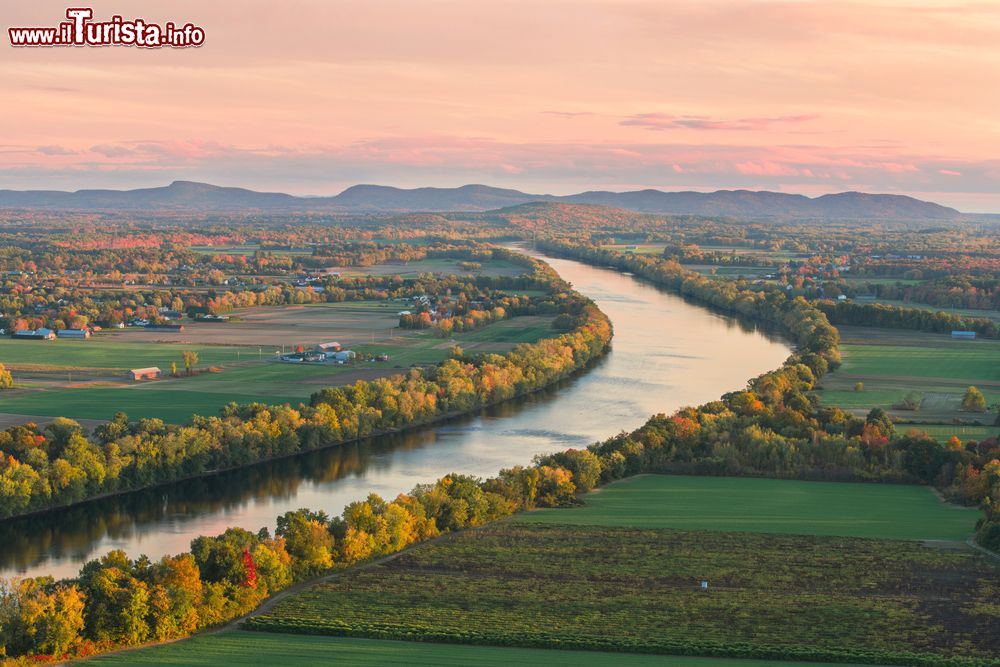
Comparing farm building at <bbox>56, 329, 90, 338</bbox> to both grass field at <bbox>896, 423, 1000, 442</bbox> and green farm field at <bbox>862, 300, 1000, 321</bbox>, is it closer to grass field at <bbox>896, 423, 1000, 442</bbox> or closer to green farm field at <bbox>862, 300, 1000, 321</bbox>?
grass field at <bbox>896, 423, 1000, 442</bbox>

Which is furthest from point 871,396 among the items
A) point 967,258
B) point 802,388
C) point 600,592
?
point 967,258

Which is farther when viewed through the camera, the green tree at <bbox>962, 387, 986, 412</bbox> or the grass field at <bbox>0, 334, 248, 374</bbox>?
the grass field at <bbox>0, 334, 248, 374</bbox>

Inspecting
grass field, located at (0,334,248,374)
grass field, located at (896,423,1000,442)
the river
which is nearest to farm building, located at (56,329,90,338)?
grass field, located at (0,334,248,374)

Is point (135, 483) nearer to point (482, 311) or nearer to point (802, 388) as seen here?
point (802, 388)

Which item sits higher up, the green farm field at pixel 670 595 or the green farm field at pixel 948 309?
the green farm field at pixel 948 309

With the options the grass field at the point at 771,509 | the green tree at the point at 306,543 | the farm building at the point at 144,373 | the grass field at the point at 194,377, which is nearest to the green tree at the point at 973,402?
the grass field at the point at 771,509

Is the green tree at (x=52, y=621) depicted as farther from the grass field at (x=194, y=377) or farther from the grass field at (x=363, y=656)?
the grass field at (x=194, y=377)

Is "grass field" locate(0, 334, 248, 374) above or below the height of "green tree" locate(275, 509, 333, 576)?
above
